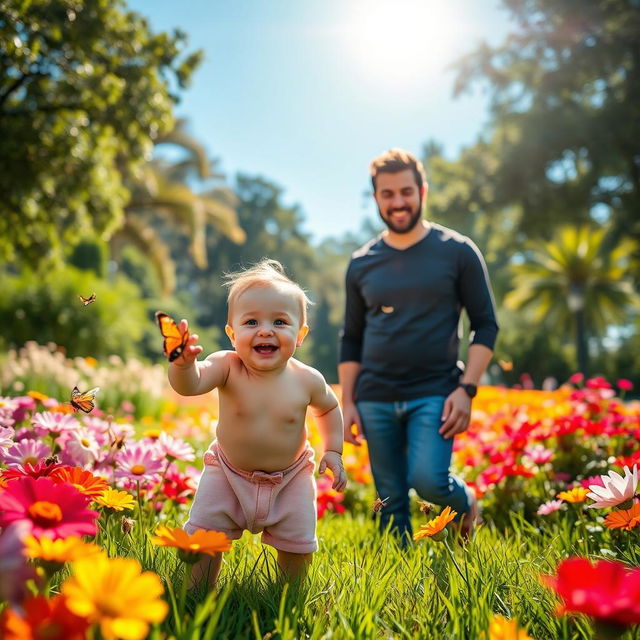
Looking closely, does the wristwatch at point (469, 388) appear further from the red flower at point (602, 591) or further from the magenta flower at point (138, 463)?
the red flower at point (602, 591)

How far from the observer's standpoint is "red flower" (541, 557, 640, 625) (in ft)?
2.83

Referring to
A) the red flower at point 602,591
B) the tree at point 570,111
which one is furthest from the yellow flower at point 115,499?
the tree at point 570,111

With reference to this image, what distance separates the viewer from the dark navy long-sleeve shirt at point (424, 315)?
283 cm

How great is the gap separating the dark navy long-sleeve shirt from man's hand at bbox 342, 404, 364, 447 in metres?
0.12

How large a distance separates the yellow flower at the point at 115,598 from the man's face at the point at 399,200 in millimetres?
2261

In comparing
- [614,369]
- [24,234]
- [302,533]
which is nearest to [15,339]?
[24,234]

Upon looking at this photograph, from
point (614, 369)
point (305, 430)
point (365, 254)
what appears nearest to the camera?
point (305, 430)

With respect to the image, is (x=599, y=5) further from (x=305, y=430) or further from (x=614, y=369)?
(x=305, y=430)

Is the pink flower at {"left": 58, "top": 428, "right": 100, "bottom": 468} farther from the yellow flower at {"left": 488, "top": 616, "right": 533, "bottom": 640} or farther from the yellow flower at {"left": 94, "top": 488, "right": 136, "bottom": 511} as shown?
A: the yellow flower at {"left": 488, "top": 616, "right": 533, "bottom": 640}

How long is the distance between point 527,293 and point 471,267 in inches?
790

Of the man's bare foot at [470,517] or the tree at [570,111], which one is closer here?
the man's bare foot at [470,517]

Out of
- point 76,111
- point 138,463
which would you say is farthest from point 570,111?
point 138,463

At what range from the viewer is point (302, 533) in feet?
5.99

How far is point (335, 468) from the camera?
1.84m
